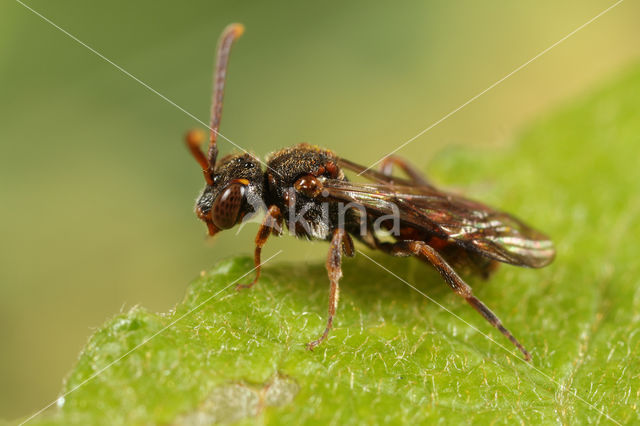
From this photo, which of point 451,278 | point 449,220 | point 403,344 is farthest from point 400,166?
point 403,344

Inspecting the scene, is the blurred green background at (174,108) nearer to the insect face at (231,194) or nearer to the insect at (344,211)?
the insect at (344,211)

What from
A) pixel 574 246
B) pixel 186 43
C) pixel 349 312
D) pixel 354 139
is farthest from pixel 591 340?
pixel 186 43

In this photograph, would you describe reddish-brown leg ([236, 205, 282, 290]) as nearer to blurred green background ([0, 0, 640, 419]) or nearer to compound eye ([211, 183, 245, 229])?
compound eye ([211, 183, 245, 229])

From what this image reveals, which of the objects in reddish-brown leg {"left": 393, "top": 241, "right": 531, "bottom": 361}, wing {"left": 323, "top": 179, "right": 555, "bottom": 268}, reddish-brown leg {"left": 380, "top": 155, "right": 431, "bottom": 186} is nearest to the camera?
reddish-brown leg {"left": 393, "top": 241, "right": 531, "bottom": 361}

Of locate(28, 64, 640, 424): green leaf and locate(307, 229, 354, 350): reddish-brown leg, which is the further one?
locate(307, 229, 354, 350): reddish-brown leg

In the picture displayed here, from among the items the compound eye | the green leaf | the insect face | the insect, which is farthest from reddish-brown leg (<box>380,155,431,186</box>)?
the compound eye

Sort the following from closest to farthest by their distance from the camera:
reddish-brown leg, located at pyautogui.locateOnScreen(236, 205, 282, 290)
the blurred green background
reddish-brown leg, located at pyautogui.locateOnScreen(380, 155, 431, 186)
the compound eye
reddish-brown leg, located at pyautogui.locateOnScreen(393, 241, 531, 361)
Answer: reddish-brown leg, located at pyautogui.locateOnScreen(393, 241, 531, 361) → the compound eye → reddish-brown leg, located at pyautogui.locateOnScreen(236, 205, 282, 290) → reddish-brown leg, located at pyautogui.locateOnScreen(380, 155, 431, 186) → the blurred green background

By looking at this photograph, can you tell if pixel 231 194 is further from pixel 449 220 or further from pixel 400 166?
pixel 400 166
